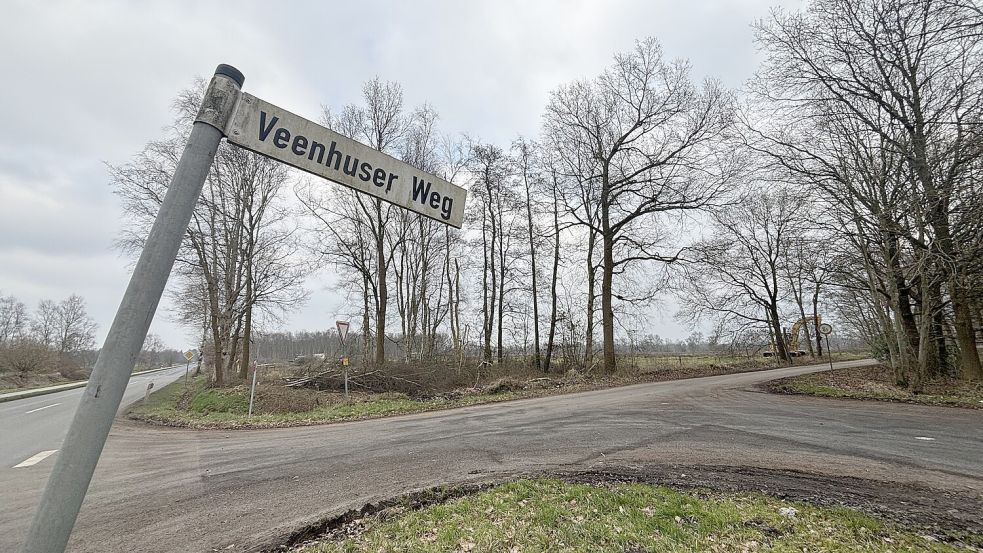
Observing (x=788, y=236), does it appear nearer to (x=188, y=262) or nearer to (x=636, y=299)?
(x=636, y=299)

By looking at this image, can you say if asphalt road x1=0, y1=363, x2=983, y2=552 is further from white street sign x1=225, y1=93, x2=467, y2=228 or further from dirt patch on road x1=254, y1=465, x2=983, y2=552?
white street sign x1=225, y1=93, x2=467, y2=228

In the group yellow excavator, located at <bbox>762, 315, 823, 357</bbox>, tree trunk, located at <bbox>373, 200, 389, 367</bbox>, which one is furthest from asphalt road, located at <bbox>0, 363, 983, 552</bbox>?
yellow excavator, located at <bbox>762, 315, 823, 357</bbox>

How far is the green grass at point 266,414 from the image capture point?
37.1 ft

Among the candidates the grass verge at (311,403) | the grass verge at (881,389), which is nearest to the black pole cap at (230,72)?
the grass verge at (311,403)

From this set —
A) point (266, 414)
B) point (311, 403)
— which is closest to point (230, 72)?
point (266, 414)

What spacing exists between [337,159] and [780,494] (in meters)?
5.27

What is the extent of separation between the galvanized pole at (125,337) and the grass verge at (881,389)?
15111 millimetres

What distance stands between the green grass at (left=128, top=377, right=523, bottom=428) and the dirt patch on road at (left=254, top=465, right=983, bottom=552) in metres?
7.50

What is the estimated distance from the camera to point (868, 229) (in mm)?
12695

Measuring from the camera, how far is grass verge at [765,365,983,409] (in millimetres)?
10594

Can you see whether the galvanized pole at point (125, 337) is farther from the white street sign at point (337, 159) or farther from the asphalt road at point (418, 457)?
the asphalt road at point (418, 457)

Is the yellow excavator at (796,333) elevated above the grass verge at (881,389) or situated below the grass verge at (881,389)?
above

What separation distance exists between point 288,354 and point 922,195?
98871mm

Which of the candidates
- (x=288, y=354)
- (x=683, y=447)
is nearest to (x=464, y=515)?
(x=683, y=447)
